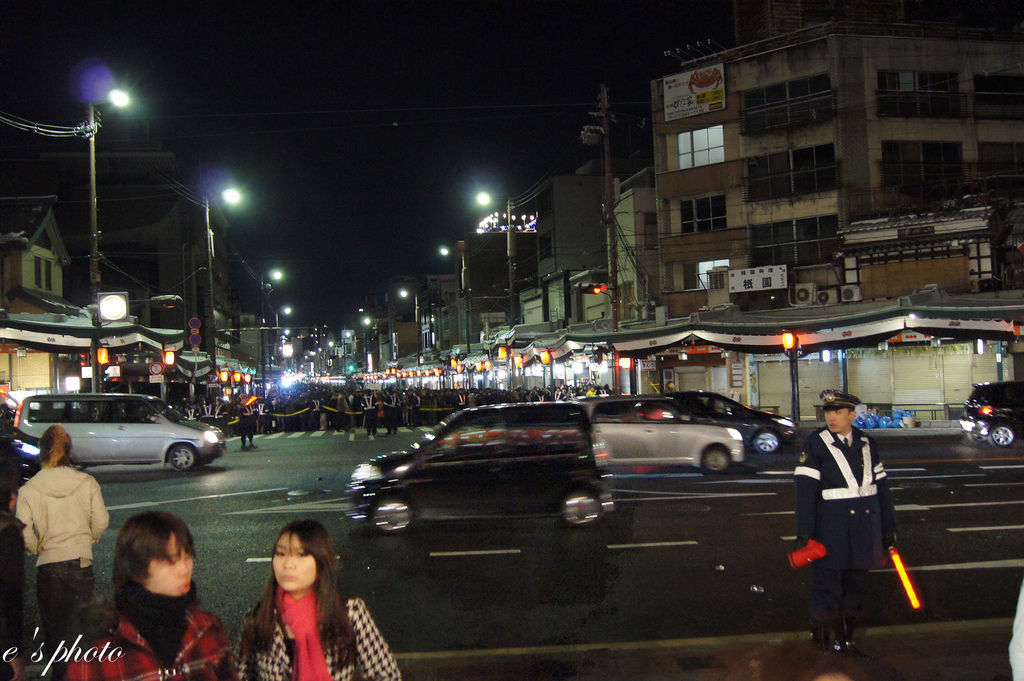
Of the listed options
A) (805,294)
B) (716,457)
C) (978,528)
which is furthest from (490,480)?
(805,294)

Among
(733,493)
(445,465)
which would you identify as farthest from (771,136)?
(445,465)

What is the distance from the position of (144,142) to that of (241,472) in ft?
178

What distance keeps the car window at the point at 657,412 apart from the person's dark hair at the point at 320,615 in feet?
44.4

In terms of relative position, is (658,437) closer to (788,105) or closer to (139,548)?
(139,548)

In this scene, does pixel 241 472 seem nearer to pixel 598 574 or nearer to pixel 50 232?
pixel 598 574

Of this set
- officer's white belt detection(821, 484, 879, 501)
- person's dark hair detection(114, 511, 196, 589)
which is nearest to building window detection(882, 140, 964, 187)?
officer's white belt detection(821, 484, 879, 501)

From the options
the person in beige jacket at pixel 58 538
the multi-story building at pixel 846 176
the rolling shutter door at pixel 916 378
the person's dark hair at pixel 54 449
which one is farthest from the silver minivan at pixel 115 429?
the rolling shutter door at pixel 916 378

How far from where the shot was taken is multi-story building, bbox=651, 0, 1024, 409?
3066 centimetres

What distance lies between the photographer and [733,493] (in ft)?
46.4

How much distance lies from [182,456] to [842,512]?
57.2 ft

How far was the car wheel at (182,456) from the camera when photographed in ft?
64.2

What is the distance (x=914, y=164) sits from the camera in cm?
3300

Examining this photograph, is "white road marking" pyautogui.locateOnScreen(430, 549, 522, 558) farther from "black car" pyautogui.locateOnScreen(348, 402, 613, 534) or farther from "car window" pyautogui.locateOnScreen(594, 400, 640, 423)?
"car window" pyautogui.locateOnScreen(594, 400, 640, 423)

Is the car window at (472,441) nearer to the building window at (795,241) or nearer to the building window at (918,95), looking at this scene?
the building window at (795,241)
